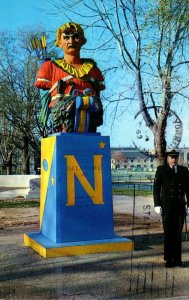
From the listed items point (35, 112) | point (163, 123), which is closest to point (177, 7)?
Result: point (163, 123)

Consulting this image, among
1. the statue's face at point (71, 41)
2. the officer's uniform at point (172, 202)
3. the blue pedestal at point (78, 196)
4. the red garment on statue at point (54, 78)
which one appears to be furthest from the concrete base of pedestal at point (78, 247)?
the statue's face at point (71, 41)

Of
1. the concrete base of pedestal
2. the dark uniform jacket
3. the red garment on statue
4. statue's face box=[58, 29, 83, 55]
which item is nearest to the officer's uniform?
the dark uniform jacket

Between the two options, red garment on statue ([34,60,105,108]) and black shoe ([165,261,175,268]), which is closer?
black shoe ([165,261,175,268])

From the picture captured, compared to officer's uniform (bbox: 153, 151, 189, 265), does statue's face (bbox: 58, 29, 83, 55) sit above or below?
above

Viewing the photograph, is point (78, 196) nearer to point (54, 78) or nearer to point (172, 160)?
point (172, 160)

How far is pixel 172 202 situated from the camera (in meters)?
5.91

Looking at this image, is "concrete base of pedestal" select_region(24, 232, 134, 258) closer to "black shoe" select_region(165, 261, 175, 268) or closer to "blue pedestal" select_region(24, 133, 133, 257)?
"blue pedestal" select_region(24, 133, 133, 257)

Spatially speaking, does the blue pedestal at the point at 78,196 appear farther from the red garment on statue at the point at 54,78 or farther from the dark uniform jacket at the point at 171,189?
the dark uniform jacket at the point at 171,189

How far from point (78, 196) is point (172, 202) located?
59.7 inches

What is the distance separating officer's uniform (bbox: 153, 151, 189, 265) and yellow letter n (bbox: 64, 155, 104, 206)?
3.45 ft

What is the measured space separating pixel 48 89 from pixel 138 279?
362cm

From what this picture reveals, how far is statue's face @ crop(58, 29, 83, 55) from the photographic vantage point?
7309mm

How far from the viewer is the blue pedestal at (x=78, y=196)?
651 centimetres

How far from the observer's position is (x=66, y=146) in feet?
21.9
